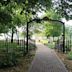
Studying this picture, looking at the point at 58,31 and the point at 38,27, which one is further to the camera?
the point at 38,27

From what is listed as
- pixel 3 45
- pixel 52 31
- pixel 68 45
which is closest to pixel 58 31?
pixel 52 31

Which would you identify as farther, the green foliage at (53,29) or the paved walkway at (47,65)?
the green foliage at (53,29)

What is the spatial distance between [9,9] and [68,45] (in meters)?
10.7

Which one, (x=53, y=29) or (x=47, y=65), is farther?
(x=53, y=29)

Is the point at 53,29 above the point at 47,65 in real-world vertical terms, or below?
above

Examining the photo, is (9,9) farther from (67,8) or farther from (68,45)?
(68,45)

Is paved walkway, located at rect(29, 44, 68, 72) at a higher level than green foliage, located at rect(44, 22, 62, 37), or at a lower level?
lower

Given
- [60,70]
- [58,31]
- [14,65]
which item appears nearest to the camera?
[60,70]

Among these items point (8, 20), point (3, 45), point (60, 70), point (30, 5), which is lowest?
point (60, 70)

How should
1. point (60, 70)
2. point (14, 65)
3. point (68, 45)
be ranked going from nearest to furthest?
point (60, 70), point (14, 65), point (68, 45)

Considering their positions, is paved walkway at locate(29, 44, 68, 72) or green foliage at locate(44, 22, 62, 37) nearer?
paved walkway at locate(29, 44, 68, 72)

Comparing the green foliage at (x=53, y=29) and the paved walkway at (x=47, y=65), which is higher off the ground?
the green foliage at (x=53, y=29)

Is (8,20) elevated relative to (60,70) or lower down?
elevated

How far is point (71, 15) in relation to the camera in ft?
35.7
